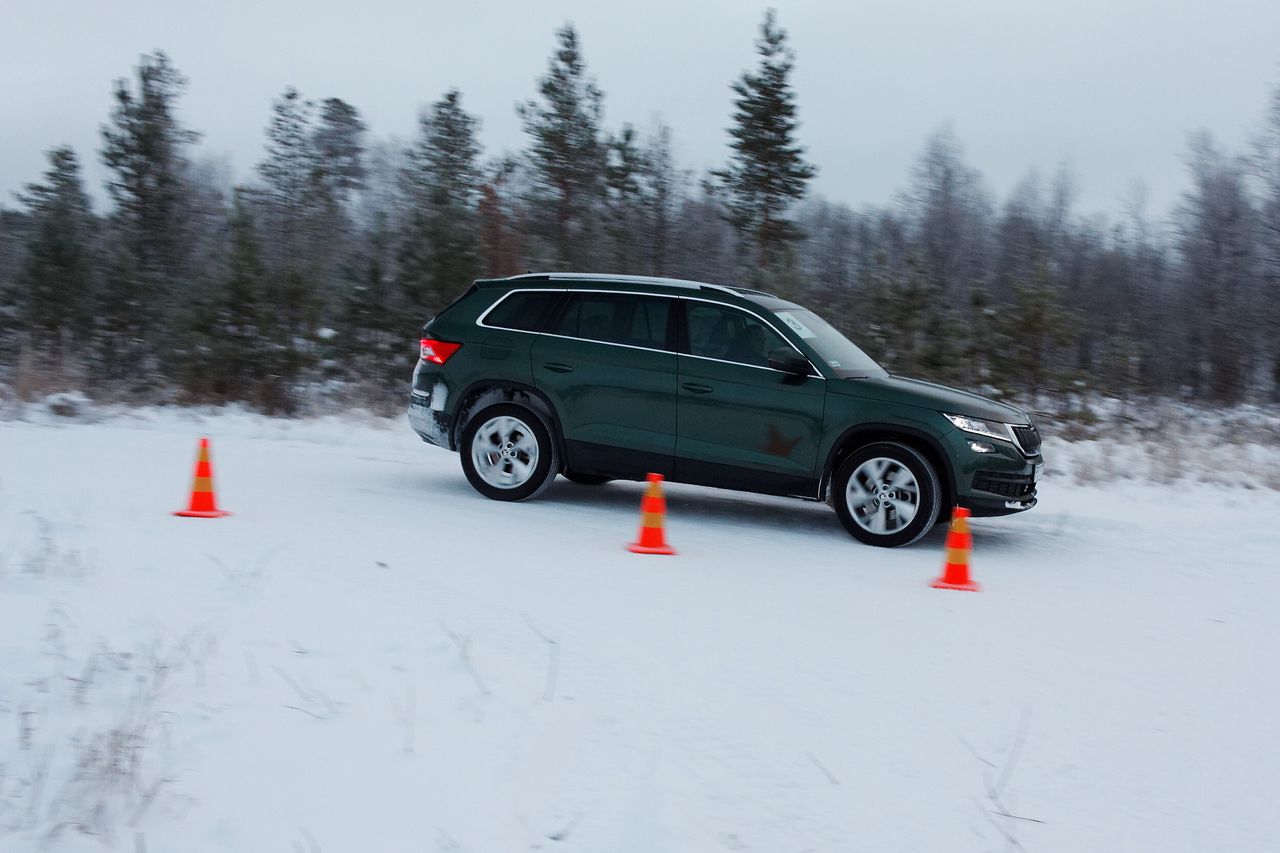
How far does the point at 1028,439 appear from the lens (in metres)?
8.23

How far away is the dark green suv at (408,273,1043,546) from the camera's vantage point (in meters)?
8.01

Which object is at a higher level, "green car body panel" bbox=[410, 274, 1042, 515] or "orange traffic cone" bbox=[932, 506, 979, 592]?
"green car body panel" bbox=[410, 274, 1042, 515]

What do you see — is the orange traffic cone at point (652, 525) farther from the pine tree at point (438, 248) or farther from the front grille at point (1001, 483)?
the pine tree at point (438, 248)

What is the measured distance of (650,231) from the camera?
32.5 metres

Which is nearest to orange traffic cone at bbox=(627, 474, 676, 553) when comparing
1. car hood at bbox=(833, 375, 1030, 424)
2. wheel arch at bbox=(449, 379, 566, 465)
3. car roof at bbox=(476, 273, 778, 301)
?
wheel arch at bbox=(449, 379, 566, 465)

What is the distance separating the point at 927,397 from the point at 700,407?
1735 millimetres

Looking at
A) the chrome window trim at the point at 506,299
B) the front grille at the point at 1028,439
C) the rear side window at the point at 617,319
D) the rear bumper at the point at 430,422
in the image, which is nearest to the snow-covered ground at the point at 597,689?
the front grille at the point at 1028,439

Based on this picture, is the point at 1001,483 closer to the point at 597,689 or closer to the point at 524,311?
the point at 524,311

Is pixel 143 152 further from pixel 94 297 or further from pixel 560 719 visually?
pixel 560 719

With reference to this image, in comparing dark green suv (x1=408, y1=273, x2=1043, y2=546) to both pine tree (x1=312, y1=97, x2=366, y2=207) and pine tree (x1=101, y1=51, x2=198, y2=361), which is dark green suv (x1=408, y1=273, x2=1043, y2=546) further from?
pine tree (x1=312, y1=97, x2=366, y2=207)

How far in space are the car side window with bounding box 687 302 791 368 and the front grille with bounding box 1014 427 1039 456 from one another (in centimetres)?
190

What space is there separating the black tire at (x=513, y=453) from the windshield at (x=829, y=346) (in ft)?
7.23

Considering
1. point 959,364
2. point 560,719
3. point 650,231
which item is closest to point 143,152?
point 650,231

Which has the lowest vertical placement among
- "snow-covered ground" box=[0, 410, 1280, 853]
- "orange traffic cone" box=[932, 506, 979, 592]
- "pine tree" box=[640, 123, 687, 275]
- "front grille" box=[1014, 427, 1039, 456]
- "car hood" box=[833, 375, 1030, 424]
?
"snow-covered ground" box=[0, 410, 1280, 853]
